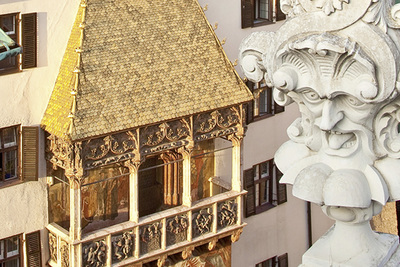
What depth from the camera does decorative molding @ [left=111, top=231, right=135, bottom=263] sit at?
925 inches

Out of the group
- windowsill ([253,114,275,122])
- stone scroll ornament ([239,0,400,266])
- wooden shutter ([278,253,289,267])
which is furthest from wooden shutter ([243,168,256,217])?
stone scroll ornament ([239,0,400,266])

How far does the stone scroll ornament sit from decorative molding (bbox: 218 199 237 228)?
17.9m

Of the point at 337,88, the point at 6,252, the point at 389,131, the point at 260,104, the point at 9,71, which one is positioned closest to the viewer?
the point at 337,88

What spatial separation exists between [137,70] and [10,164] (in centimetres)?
347

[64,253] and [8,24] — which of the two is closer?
[8,24]

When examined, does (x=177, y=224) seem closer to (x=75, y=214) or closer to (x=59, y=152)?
(x=75, y=214)

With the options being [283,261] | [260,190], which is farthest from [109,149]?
[283,261]

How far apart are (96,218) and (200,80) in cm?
409

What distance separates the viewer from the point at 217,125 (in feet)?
82.6

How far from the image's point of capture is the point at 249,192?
2948 cm

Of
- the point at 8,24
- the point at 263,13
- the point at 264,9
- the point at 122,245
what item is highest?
the point at 8,24

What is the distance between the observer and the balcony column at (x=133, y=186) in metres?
23.2

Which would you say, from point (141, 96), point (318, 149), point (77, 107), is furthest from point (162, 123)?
point (318, 149)

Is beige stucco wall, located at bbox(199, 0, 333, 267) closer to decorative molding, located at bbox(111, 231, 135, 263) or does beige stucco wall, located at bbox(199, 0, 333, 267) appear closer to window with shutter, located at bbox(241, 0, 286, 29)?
window with shutter, located at bbox(241, 0, 286, 29)
